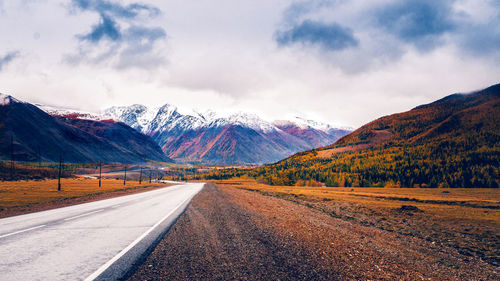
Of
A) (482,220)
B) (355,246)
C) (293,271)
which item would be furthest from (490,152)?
(293,271)

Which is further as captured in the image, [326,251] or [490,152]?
[490,152]

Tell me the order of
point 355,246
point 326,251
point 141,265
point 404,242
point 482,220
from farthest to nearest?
point 482,220 < point 404,242 < point 355,246 < point 326,251 < point 141,265

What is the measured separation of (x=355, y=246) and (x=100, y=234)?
34.2 ft

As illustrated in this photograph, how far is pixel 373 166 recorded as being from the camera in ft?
294

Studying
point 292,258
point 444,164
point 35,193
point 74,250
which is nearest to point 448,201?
point 292,258

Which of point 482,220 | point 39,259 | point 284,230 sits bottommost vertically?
point 482,220

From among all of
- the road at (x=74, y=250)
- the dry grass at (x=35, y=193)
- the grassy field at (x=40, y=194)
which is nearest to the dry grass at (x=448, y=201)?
the road at (x=74, y=250)

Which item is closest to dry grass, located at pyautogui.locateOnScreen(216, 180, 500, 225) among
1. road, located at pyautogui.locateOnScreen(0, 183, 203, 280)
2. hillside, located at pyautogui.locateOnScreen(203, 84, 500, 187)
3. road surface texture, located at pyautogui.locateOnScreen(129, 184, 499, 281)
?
hillside, located at pyautogui.locateOnScreen(203, 84, 500, 187)

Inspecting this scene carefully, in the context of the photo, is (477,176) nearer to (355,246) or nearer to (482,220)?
(482,220)

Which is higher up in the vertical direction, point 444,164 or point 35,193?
point 444,164

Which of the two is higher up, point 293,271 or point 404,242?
point 293,271

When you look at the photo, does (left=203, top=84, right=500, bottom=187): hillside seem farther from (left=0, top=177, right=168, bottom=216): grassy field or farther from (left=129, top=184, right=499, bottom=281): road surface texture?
(left=0, top=177, right=168, bottom=216): grassy field

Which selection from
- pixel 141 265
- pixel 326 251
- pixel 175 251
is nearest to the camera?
pixel 141 265

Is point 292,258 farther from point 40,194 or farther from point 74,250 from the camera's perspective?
point 40,194
